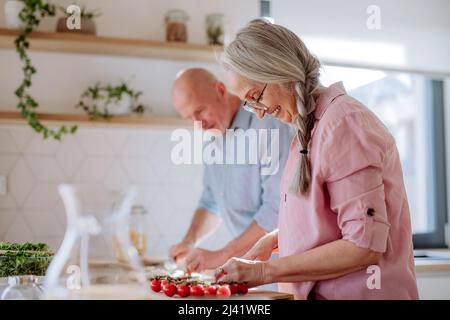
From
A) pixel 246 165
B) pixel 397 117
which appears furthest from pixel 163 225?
pixel 397 117

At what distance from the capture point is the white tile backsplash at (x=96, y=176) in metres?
2.21

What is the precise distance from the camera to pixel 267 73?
1.16 meters

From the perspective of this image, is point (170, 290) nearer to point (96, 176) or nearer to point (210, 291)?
point (210, 291)

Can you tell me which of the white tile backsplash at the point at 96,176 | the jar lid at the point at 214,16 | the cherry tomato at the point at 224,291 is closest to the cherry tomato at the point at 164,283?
the cherry tomato at the point at 224,291

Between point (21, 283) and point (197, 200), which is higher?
point (21, 283)

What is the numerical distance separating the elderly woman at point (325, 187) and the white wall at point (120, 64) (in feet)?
3.95

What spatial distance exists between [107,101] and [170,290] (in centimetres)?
121

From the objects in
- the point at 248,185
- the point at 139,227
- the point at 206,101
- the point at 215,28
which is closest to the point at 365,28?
the point at 215,28

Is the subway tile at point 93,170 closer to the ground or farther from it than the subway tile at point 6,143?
closer to the ground

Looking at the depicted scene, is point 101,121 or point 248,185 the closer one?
point 248,185

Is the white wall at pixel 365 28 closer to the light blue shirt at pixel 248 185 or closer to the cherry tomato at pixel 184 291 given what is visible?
the light blue shirt at pixel 248 185

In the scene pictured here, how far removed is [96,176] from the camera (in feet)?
7.62
